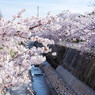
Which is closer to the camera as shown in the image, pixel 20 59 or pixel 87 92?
pixel 20 59

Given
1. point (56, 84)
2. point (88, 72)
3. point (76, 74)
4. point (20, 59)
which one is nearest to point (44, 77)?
point (56, 84)

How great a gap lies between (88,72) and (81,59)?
1.80 m

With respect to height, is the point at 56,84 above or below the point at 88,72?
below

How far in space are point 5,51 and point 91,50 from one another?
22.0ft

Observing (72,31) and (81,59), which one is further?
(72,31)

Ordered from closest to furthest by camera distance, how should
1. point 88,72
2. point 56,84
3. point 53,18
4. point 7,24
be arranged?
point 7,24 < point 53,18 < point 88,72 < point 56,84

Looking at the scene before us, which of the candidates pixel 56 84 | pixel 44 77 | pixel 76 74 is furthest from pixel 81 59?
pixel 44 77

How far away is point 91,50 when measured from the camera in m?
9.52

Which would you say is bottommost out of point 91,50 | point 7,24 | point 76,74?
point 76,74

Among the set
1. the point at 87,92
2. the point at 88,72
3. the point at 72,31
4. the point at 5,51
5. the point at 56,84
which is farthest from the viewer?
the point at 72,31

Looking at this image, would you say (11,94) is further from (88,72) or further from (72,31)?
(72,31)

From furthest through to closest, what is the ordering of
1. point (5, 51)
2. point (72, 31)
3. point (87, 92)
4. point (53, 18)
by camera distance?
1. point (72, 31)
2. point (87, 92)
3. point (5, 51)
4. point (53, 18)

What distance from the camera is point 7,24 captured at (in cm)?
342

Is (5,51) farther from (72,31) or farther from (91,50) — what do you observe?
(72,31)
